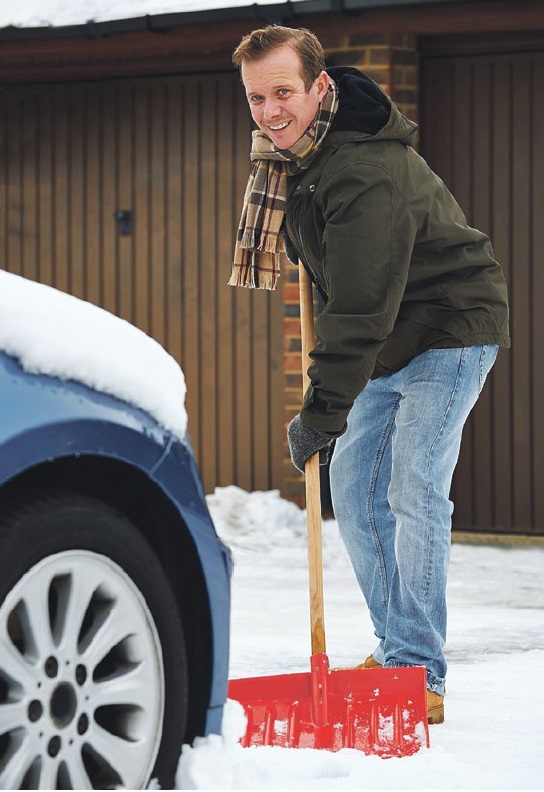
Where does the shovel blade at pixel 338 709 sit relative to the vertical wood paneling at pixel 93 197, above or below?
below

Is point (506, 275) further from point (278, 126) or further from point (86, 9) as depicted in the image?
point (278, 126)

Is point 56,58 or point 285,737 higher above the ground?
point 56,58

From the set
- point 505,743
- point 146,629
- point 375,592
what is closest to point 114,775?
point 146,629

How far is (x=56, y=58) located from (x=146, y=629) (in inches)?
253

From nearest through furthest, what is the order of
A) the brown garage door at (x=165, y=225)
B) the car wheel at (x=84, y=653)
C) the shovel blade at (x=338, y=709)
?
the car wheel at (x=84, y=653) < the shovel blade at (x=338, y=709) < the brown garage door at (x=165, y=225)

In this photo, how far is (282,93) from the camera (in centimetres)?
371

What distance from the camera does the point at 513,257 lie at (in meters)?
7.69

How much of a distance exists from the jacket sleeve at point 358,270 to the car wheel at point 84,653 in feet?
3.52

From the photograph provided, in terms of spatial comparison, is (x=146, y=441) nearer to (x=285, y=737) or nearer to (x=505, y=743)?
(x=285, y=737)

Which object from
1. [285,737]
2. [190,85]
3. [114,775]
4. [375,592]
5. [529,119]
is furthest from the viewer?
[190,85]

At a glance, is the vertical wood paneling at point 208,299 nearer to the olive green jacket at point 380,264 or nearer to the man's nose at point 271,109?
the olive green jacket at point 380,264

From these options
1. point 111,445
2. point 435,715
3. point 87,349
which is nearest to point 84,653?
point 111,445

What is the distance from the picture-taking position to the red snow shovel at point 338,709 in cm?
349

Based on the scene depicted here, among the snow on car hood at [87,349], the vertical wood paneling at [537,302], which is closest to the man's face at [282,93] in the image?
the snow on car hood at [87,349]
